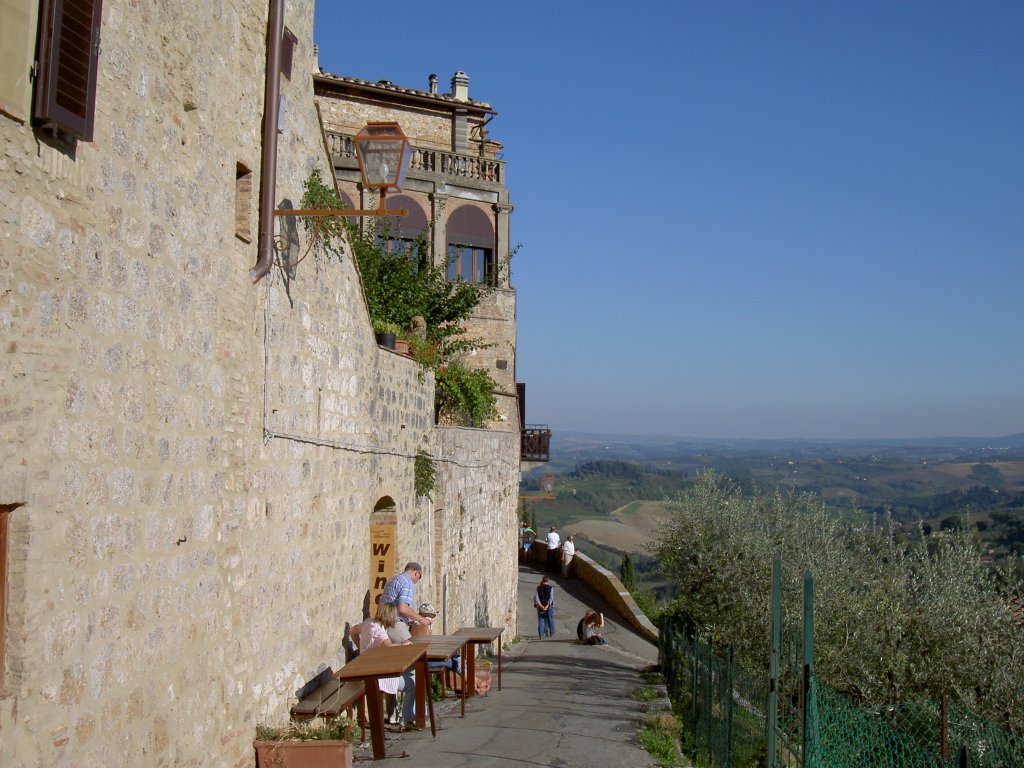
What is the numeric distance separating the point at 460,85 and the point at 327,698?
897 inches

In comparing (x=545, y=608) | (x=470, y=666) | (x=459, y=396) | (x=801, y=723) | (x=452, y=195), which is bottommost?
(x=545, y=608)

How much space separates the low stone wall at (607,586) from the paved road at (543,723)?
501cm

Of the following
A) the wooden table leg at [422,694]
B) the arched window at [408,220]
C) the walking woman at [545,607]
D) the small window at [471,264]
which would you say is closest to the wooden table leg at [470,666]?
the wooden table leg at [422,694]

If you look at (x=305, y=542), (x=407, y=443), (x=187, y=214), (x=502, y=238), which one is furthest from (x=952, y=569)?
(x=502, y=238)

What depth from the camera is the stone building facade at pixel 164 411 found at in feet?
13.8

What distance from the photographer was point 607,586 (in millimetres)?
26953

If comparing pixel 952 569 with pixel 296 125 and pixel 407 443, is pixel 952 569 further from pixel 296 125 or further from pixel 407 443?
pixel 296 125

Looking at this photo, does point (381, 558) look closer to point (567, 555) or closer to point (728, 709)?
point (728, 709)

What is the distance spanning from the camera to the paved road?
845 cm

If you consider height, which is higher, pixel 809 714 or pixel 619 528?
pixel 809 714

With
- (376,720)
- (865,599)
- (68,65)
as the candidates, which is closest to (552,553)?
(865,599)

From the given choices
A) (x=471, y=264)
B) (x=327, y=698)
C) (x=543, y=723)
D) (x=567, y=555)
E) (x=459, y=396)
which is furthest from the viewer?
(x=567, y=555)

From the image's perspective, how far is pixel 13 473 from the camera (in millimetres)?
4078

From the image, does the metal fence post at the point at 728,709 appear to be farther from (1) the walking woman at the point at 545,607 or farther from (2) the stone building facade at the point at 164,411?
(1) the walking woman at the point at 545,607
